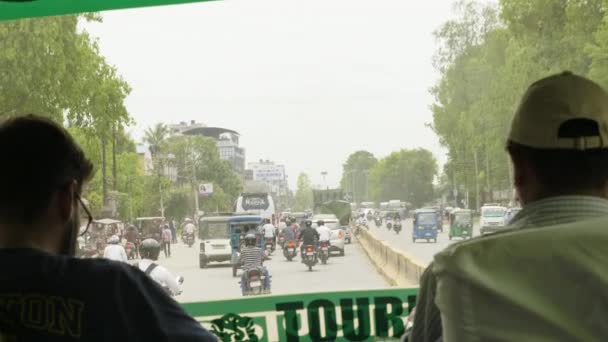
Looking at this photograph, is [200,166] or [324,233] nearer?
[200,166]

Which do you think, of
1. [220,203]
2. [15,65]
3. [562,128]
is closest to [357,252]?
[220,203]

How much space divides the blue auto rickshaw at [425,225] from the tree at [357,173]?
2.10ft

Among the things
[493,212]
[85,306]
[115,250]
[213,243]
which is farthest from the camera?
[213,243]

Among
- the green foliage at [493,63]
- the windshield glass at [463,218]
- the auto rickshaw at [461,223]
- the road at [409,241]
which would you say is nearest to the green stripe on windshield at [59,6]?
the green foliage at [493,63]

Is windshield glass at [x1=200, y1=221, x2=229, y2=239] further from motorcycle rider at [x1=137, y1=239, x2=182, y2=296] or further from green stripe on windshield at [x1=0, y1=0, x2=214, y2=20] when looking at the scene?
green stripe on windshield at [x1=0, y1=0, x2=214, y2=20]

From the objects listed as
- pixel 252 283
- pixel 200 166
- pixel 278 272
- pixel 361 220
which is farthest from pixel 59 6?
pixel 361 220

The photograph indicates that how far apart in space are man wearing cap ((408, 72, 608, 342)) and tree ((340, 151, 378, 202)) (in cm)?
543

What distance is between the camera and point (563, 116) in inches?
41.5

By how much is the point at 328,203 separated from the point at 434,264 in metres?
7.56

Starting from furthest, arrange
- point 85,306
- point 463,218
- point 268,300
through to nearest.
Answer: point 463,218
point 268,300
point 85,306

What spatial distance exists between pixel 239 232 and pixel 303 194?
110cm

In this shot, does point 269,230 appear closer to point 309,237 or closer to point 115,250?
point 309,237

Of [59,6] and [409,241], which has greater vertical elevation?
[59,6]

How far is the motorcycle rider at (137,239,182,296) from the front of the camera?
473cm
